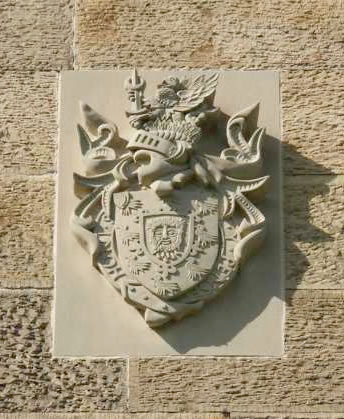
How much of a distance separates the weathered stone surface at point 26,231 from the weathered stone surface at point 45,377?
14 centimetres

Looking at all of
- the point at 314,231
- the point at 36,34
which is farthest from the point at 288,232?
the point at 36,34

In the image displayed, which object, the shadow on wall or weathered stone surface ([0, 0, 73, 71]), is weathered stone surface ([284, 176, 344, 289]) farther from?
weathered stone surface ([0, 0, 73, 71])

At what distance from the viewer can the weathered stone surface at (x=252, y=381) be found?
554 cm

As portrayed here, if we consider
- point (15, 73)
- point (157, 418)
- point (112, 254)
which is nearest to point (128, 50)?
point (15, 73)

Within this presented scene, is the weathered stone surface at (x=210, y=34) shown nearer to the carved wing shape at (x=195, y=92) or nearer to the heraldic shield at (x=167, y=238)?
the carved wing shape at (x=195, y=92)

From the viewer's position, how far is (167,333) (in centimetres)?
560

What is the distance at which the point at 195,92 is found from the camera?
19.0 ft

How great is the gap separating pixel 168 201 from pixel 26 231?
49 centimetres

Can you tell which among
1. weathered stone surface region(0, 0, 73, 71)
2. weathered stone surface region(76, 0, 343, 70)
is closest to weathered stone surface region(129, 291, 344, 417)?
weathered stone surface region(76, 0, 343, 70)

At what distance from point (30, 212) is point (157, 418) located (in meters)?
0.81

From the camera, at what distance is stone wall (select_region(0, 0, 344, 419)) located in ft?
18.2

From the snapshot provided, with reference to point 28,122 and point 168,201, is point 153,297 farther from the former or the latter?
point 28,122

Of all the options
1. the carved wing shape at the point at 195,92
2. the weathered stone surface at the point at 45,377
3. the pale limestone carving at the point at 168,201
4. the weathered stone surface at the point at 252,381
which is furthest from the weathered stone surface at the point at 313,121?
the weathered stone surface at the point at 45,377

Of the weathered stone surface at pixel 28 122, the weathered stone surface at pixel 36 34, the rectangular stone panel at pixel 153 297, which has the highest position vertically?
the weathered stone surface at pixel 36 34
